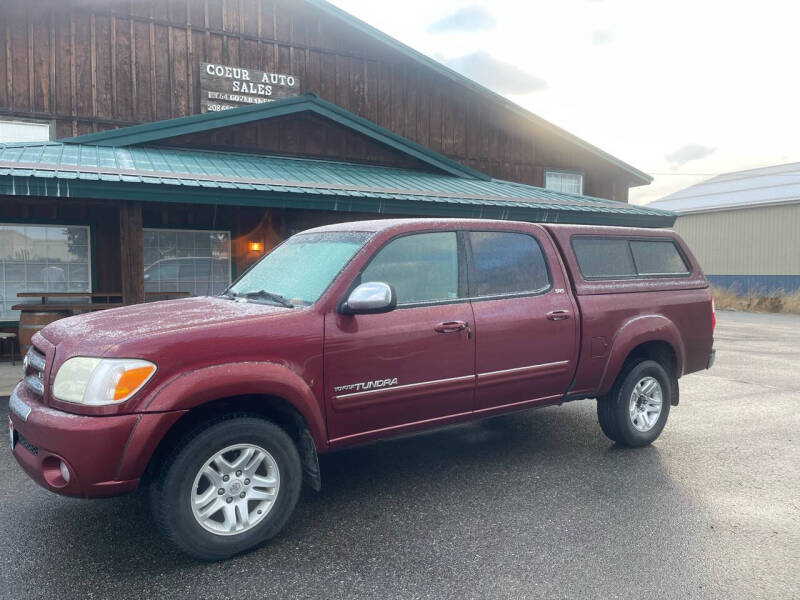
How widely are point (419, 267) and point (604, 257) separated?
1.95 meters

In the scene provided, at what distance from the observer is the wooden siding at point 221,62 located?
39.0 ft

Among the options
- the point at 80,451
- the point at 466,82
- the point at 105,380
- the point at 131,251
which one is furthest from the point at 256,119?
the point at 80,451

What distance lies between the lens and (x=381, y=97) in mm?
15875

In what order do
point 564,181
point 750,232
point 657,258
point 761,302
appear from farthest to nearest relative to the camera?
Answer: point 750,232 < point 761,302 < point 564,181 < point 657,258

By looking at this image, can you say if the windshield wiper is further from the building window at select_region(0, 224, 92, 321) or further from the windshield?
the building window at select_region(0, 224, 92, 321)

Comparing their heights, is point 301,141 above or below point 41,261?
above

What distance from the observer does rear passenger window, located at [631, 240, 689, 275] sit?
17.6 ft

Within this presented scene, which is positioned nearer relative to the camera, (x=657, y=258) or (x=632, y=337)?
(x=632, y=337)

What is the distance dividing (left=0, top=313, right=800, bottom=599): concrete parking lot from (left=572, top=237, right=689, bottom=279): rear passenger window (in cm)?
159

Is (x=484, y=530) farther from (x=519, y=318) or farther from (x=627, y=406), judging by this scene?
(x=627, y=406)

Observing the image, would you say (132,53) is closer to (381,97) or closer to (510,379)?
(381,97)

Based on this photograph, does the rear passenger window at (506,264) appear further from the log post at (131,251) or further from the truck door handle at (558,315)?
the log post at (131,251)

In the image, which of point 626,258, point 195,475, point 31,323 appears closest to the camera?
point 195,475

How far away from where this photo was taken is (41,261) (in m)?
10.9
